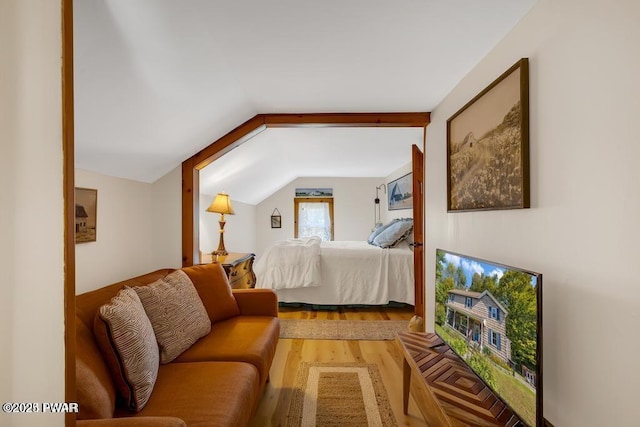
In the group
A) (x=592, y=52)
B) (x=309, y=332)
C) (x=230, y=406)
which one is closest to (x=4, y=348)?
(x=230, y=406)

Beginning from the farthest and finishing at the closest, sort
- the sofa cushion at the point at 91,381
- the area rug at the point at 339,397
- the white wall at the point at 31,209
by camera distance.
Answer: the area rug at the point at 339,397, the sofa cushion at the point at 91,381, the white wall at the point at 31,209

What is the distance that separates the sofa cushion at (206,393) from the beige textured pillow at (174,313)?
4.3 inches

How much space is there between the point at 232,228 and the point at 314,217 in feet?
8.02

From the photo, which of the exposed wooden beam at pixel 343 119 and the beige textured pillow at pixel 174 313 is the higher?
the exposed wooden beam at pixel 343 119

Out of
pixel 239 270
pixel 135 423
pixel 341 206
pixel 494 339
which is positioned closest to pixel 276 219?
pixel 341 206

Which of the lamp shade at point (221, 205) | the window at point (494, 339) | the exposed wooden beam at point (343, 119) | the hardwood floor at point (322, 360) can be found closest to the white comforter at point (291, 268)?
the hardwood floor at point (322, 360)

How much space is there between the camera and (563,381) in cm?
115

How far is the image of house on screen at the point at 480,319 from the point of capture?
1.23m

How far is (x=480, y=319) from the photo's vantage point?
1404mm

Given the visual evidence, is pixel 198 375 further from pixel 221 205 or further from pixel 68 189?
pixel 221 205

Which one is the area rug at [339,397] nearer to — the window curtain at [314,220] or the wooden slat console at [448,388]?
the wooden slat console at [448,388]

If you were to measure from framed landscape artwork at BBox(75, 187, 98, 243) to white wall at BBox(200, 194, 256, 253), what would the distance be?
80.7 inches

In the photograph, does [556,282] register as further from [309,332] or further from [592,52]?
[309,332]

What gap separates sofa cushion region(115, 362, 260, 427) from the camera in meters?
1.19
